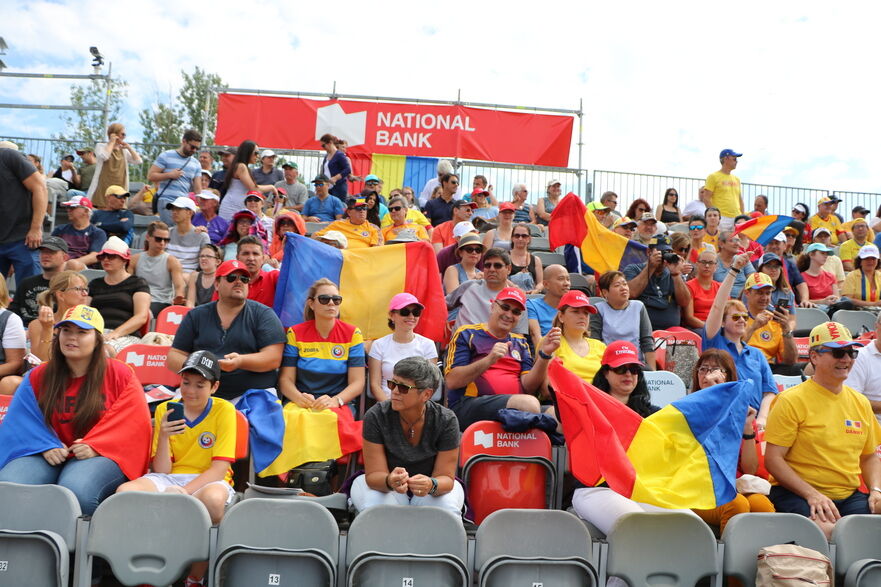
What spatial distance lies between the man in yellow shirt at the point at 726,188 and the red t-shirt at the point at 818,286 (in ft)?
7.92

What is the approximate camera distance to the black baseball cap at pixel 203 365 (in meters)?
4.42

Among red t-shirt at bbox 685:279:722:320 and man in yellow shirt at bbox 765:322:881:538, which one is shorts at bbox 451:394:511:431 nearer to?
man in yellow shirt at bbox 765:322:881:538

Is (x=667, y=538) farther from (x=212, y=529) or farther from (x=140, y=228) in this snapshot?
(x=140, y=228)

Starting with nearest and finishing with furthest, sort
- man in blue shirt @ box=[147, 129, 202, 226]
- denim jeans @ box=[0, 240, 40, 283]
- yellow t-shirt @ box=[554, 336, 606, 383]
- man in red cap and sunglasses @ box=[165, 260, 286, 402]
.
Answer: man in red cap and sunglasses @ box=[165, 260, 286, 402] → yellow t-shirt @ box=[554, 336, 606, 383] → denim jeans @ box=[0, 240, 40, 283] → man in blue shirt @ box=[147, 129, 202, 226]

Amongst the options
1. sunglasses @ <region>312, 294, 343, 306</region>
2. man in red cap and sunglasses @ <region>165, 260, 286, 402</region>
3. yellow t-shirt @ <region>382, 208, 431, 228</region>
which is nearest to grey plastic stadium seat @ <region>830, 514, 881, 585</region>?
sunglasses @ <region>312, 294, 343, 306</region>

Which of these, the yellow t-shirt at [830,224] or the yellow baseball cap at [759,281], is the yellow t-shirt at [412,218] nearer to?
the yellow baseball cap at [759,281]

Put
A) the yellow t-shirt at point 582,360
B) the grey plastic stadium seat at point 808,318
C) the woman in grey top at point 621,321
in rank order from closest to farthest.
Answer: the yellow t-shirt at point 582,360 < the woman in grey top at point 621,321 < the grey plastic stadium seat at point 808,318

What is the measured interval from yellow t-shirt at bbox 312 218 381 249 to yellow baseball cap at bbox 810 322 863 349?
5286 millimetres

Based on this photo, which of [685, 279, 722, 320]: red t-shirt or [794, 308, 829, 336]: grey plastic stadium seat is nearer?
[685, 279, 722, 320]: red t-shirt

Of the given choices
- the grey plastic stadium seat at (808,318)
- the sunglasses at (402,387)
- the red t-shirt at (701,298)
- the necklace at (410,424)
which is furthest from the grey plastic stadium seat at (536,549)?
the grey plastic stadium seat at (808,318)

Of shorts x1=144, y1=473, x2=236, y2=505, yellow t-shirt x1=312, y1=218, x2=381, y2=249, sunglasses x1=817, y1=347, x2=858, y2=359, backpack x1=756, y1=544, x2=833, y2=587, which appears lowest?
backpack x1=756, y1=544, x2=833, y2=587

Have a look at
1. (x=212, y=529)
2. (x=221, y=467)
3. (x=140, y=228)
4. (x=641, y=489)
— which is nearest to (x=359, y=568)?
(x=212, y=529)

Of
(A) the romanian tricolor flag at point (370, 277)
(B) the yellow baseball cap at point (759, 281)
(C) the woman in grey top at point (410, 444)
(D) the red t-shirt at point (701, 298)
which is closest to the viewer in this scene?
(C) the woman in grey top at point (410, 444)

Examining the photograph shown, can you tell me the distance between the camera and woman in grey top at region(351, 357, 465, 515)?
428 centimetres
